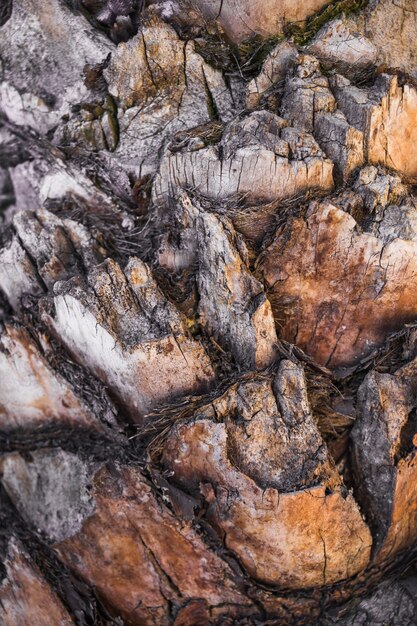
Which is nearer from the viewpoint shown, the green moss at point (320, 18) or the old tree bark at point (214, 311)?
the old tree bark at point (214, 311)

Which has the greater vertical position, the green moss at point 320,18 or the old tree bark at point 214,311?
the green moss at point 320,18

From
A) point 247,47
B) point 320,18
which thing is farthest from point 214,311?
point 320,18

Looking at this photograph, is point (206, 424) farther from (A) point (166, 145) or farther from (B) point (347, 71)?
(B) point (347, 71)

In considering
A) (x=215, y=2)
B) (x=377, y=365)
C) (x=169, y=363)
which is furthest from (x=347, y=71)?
(x=169, y=363)

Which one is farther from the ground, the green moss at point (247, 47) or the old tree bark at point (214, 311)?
the green moss at point (247, 47)

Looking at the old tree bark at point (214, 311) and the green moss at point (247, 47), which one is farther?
the green moss at point (247, 47)

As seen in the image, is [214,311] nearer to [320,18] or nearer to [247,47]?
[247,47]
